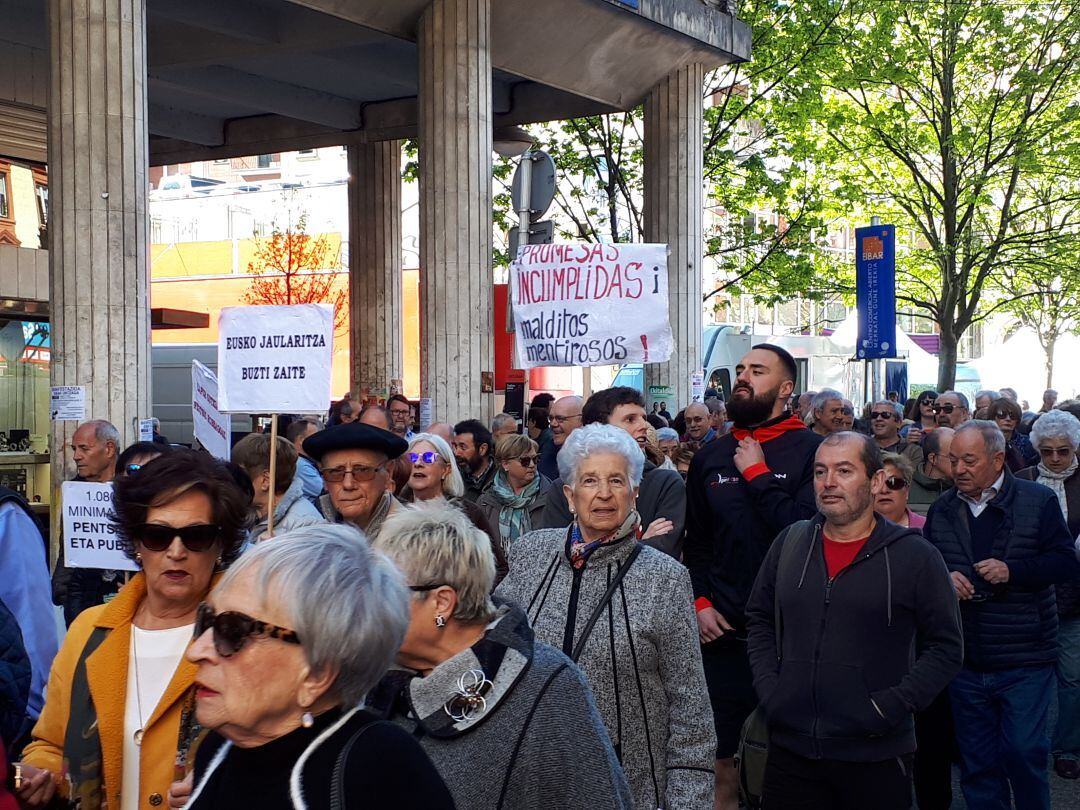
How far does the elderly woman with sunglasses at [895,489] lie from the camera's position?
7.05 m

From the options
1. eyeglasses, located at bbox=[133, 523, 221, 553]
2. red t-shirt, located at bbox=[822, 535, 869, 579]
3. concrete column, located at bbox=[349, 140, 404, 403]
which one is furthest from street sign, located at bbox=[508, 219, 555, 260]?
concrete column, located at bbox=[349, 140, 404, 403]

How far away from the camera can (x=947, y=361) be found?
31.0 metres

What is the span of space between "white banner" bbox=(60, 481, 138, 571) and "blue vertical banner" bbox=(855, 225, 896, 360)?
12.2 m

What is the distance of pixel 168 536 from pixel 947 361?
28.9m

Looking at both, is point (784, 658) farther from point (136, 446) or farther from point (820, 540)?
point (136, 446)

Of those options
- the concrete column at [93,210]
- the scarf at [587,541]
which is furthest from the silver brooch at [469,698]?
the concrete column at [93,210]

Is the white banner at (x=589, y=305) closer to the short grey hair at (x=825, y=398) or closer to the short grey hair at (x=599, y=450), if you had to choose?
the short grey hair at (x=825, y=398)

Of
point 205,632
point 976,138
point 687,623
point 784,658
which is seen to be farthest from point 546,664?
point 976,138

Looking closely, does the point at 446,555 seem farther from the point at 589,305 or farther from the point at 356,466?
the point at 589,305

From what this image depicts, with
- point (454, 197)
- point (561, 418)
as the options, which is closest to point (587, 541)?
point (561, 418)

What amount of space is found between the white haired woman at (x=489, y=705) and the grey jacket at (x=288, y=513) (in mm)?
2538

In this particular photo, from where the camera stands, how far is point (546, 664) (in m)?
3.23

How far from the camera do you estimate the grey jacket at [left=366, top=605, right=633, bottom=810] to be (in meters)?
3.11

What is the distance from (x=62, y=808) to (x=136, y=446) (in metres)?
2.61
